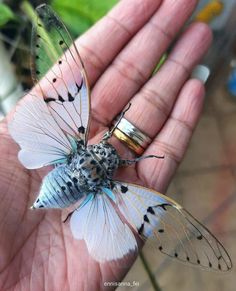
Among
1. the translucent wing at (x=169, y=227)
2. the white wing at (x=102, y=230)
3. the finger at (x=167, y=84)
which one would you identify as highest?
the finger at (x=167, y=84)

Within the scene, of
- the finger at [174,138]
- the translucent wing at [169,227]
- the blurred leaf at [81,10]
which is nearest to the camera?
the translucent wing at [169,227]

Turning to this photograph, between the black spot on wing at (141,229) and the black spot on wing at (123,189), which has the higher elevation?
the black spot on wing at (123,189)

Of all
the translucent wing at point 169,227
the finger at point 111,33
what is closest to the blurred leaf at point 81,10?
the finger at point 111,33

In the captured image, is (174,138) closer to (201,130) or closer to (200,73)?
(200,73)

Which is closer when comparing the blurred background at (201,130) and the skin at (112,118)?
the skin at (112,118)

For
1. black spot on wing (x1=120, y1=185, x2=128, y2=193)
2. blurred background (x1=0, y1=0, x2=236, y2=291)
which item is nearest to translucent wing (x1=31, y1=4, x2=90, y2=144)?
black spot on wing (x1=120, y1=185, x2=128, y2=193)

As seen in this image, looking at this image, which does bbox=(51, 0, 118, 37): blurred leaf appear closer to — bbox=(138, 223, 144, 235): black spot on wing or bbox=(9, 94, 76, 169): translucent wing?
bbox=(9, 94, 76, 169): translucent wing

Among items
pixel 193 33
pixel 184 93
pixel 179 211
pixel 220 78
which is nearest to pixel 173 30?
pixel 193 33

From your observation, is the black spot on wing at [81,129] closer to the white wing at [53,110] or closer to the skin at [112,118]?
the white wing at [53,110]

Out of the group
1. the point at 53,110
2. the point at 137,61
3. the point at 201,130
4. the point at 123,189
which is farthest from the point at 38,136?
the point at 201,130
